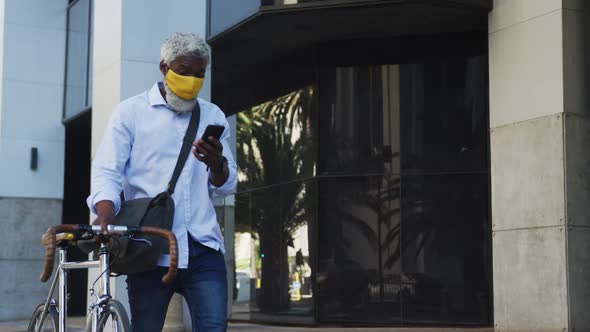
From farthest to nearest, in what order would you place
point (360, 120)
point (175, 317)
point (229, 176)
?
point (360, 120) → point (175, 317) → point (229, 176)

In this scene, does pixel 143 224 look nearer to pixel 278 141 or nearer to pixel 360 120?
pixel 360 120

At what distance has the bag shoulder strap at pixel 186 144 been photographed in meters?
3.80

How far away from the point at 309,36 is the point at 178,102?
30.9 feet

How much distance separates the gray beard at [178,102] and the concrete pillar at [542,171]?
6.55 metres

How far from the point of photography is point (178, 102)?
152 inches

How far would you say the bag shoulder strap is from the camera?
3802 millimetres

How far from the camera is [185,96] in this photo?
3.82m

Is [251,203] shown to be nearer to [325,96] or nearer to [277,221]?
[277,221]

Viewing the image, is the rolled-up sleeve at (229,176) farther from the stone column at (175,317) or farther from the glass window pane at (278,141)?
the glass window pane at (278,141)

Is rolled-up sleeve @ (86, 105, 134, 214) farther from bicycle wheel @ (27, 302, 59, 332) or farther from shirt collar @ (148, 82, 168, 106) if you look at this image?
bicycle wheel @ (27, 302, 59, 332)

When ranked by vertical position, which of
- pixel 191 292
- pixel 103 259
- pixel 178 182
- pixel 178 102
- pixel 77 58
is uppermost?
pixel 77 58

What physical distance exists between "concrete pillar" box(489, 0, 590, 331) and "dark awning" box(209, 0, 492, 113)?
1.06 meters

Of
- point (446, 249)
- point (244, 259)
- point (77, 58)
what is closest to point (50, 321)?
point (446, 249)

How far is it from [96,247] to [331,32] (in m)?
9.46
